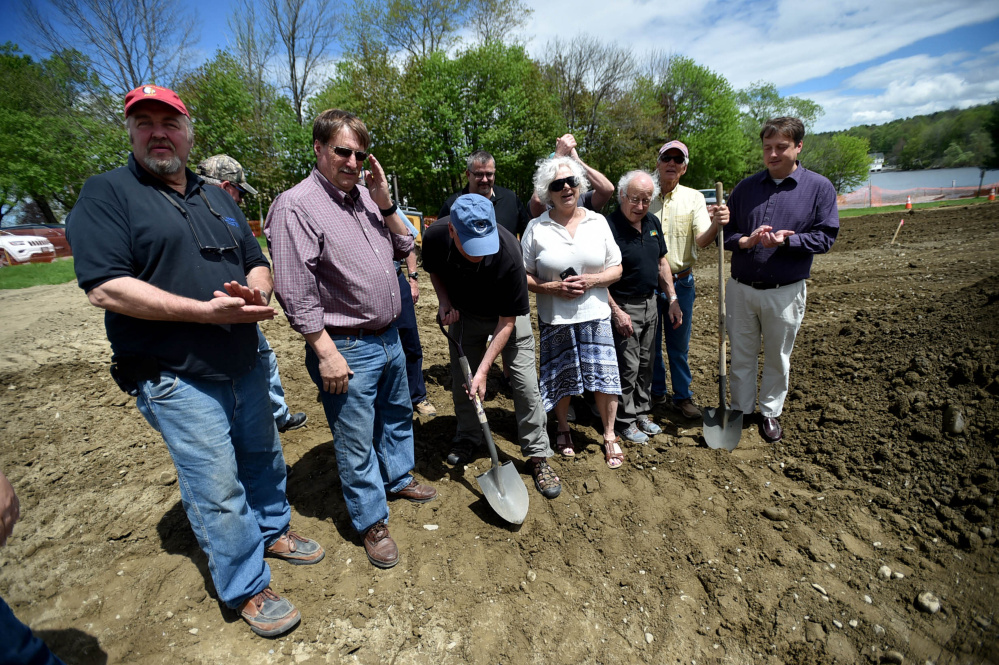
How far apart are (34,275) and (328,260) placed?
11629mm

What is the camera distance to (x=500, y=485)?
123 inches

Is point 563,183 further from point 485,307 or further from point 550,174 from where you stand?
point 485,307

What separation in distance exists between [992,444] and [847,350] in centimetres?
170

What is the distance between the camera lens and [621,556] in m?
2.82

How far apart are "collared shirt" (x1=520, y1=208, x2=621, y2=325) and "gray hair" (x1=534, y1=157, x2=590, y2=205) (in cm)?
14

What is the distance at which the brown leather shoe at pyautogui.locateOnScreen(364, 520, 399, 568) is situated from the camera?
2.74 metres

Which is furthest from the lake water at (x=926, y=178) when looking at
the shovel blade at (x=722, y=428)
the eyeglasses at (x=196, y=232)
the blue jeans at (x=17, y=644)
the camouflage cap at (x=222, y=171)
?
the blue jeans at (x=17, y=644)

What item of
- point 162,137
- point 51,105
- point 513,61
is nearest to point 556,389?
point 162,137

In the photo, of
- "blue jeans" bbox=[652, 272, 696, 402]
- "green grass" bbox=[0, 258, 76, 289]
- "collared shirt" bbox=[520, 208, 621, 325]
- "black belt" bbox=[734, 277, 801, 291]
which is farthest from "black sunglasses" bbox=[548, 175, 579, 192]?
"green grass" bbox=[0, 258, 76, 289]

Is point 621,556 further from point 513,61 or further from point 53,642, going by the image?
point 513,61

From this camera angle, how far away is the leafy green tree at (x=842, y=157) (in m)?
47.5

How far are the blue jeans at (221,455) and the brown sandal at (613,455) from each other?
2.22 metres

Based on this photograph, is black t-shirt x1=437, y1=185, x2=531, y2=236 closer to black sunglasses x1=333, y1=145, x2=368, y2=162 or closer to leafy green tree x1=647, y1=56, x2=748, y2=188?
black sunglasses x1=333, y1=145, x2=368, y2=162

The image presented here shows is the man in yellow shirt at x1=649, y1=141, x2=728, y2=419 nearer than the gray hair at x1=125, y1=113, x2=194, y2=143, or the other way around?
the gray hair at x1=125, y1=113, x2=194, y2=143
